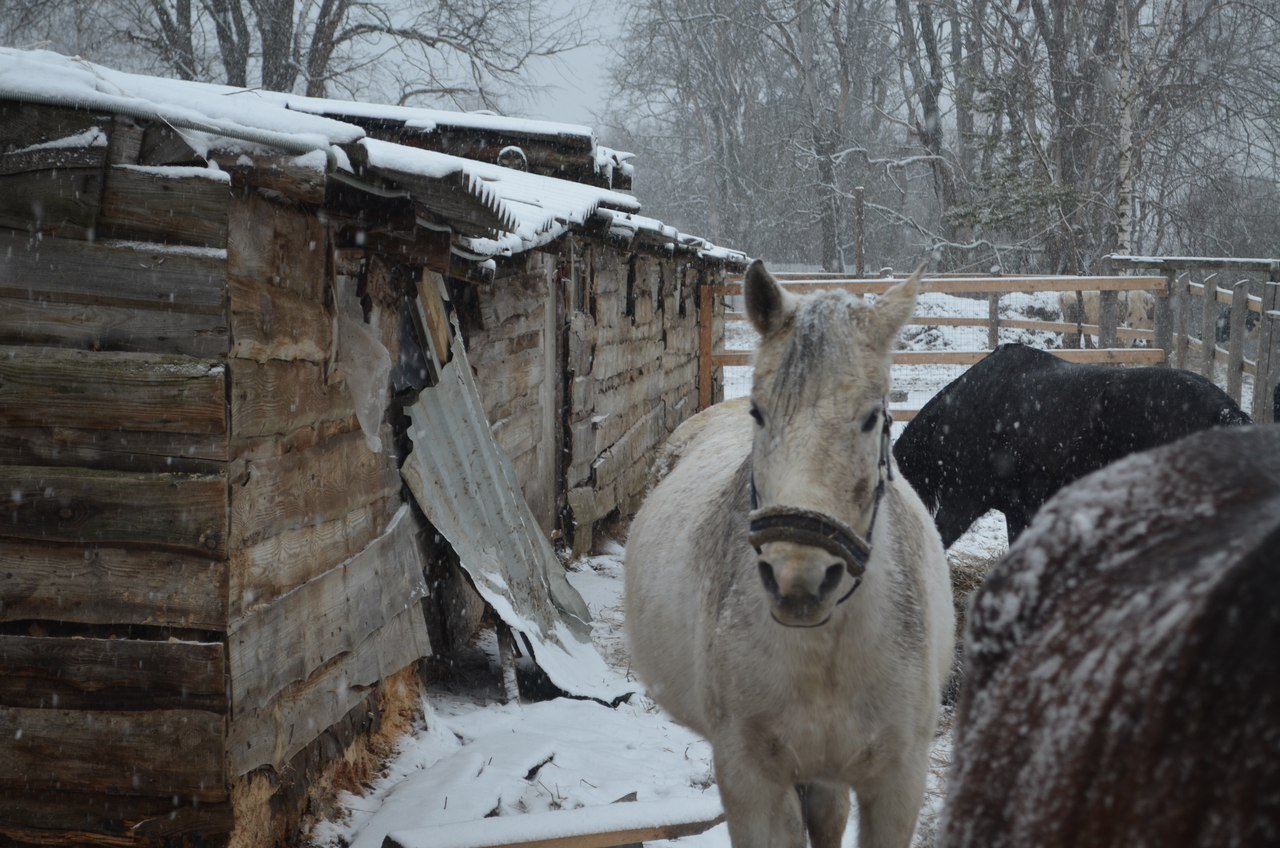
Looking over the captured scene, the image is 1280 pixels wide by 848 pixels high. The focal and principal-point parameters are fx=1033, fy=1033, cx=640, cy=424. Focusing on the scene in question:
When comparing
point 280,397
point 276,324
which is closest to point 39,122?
point 276,324

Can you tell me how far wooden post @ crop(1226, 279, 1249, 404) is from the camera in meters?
9.55

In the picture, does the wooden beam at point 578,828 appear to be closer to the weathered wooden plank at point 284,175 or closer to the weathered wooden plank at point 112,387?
the weathered wooden plank at point 112,387

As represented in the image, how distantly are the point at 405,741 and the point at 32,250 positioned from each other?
Answer: 264 centimetres

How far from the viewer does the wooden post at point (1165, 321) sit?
1220cm

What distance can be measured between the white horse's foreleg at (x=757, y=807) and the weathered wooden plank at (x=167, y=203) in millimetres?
2113

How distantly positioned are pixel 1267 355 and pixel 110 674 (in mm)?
8736

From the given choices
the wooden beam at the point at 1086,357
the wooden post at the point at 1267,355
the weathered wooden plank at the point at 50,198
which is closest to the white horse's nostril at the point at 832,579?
the weathered wooden plank at the point at 50,198

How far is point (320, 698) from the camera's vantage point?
147 inches

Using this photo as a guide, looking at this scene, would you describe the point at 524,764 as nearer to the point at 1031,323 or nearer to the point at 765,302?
the point at 765,302

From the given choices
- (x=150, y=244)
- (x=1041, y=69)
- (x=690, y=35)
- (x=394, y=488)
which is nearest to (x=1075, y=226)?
(x=1041, y=69)

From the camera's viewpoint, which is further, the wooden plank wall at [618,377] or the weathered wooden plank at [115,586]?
the wooden plank wall at [618,377]

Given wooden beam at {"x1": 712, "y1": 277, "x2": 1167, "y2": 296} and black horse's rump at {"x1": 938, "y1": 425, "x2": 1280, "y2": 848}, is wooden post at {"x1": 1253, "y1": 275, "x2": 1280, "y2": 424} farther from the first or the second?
black horse's rump at {"x1": 938, "y1": 425, "x2": 1280, "y2": 848}

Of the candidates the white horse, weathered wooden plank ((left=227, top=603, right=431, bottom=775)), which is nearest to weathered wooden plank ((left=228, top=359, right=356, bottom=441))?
weathered wooden plank ((left=227, top=603, right=431, bottom=775))

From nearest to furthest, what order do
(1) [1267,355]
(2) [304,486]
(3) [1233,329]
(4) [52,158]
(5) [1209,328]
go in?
(4) [52,158], (2) [304,486], (1) [1267,355], (3) [1233,329], (5) [1209,328]
